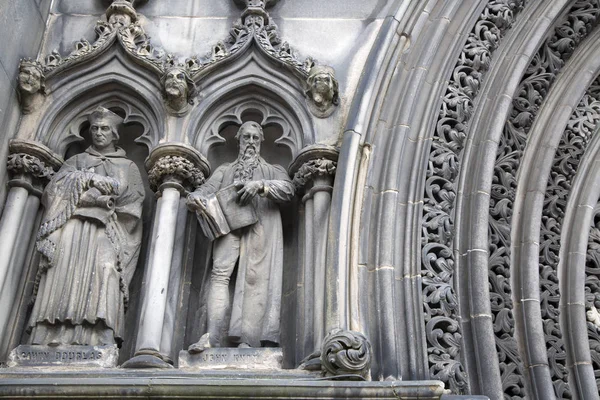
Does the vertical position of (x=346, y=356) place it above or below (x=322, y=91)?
below

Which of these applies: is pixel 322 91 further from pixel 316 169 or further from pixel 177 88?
pixel 177 88

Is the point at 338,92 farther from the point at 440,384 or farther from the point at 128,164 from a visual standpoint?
the point at 440,384

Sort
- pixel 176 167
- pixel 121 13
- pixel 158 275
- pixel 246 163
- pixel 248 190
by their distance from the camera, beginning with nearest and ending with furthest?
pixel 158 275 → pixel 248 190 → pixel 176 167 → pixel 246 163 → pixel 121 13

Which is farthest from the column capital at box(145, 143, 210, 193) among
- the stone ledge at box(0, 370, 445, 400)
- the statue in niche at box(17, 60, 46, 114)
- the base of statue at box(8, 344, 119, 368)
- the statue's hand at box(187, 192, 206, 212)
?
the stone ledge at box(0, 370, 445, 400)

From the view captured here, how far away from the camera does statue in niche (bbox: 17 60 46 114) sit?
842cm

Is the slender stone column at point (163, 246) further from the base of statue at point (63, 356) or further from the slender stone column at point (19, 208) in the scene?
the slender stone column at point (19, 208)

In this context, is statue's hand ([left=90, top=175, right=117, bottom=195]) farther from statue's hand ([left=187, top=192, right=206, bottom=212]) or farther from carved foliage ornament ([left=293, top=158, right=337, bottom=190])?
carved foliage ornament ([left=293, top=158, right=337, bottom=190])

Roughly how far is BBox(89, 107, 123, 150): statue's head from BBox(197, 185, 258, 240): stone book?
1227mm

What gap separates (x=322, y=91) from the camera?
823cm

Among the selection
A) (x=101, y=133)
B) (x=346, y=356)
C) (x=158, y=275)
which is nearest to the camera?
(x=346, y=356)

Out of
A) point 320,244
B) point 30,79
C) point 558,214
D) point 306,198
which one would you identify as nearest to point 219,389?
point 320,244

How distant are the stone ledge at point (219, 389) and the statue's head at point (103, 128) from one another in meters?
2.57

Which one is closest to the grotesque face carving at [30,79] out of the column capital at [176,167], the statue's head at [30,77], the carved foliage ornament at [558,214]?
the statue's head at [30,77]

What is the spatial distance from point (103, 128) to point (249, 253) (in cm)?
185
